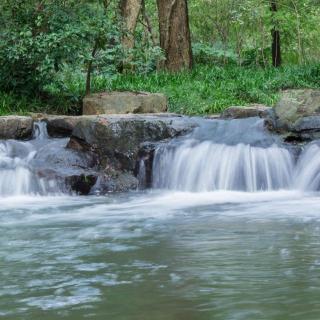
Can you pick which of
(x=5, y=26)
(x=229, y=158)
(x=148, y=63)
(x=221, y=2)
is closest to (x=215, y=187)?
(x=229, y=158)

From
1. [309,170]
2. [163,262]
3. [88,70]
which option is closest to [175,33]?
[88,70]

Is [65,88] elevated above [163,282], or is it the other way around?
[65,88]

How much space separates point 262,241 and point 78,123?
20.3 ft

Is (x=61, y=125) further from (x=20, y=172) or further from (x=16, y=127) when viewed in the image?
(x=20, y=172)

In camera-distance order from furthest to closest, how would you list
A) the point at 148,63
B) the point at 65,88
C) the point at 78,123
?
the point at 148,63
the point at 65,88
the point at 78,123

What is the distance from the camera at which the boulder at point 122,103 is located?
45.0 ft

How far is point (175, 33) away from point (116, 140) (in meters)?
8.64

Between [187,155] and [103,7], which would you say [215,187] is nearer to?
[187,155]

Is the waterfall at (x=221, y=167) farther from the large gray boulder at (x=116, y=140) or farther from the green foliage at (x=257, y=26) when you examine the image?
the green foliage at (x=257, y=26)

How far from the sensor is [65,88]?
47.9 feet

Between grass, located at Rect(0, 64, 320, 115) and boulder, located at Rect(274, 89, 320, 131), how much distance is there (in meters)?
2.93

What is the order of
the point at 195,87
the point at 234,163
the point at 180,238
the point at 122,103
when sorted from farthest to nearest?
the point at 195,87 < the point at 122,103 < the point at 234,163 < the point at 180,238

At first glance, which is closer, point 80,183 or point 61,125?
point 80,183

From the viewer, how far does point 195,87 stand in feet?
51.2
